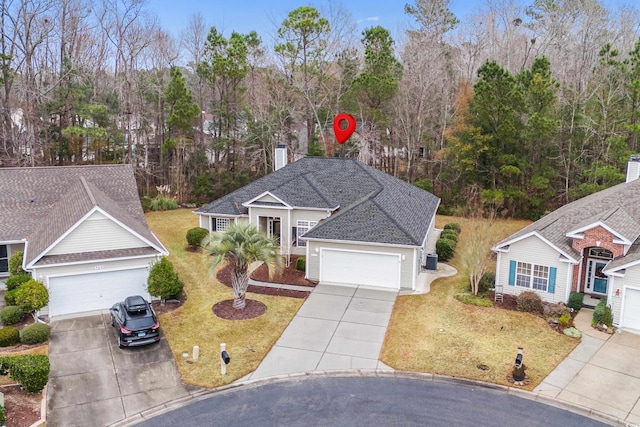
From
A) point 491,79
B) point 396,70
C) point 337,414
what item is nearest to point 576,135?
point 491,79

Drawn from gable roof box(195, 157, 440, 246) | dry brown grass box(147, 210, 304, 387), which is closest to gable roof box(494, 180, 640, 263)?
gable roof box(195, 157, 440, 246)

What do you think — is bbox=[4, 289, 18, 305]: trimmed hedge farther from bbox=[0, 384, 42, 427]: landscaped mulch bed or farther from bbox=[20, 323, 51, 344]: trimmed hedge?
bbox=[0, 384, 42, 427]: landscaped mulch bed

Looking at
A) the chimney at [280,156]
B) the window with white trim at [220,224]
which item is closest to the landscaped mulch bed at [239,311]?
the window with white trim at [220,224]

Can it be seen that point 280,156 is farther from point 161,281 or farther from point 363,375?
point 363,375

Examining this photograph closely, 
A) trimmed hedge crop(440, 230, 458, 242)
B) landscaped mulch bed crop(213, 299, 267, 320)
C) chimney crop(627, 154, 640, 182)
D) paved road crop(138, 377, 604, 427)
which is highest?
chimney crop(627, 154, 640, 182)

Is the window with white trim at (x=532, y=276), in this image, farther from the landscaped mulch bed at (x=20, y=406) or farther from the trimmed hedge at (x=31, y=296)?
the trimmed hedge at (x=31, y=296)

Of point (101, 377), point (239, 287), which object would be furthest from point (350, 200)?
Result: point (101, 377)

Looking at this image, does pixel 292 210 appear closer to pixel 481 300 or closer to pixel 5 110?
pixel 481 300
